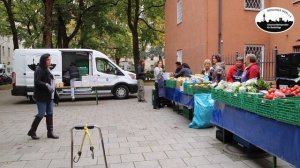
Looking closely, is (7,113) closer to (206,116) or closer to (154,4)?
(206,116)

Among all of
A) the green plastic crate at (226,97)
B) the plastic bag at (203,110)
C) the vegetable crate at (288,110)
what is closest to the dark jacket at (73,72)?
the plastic bag at (203,110)

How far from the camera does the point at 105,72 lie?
17.8 metres

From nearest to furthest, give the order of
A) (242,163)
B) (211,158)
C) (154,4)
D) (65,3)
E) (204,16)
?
1. (242,163)
2. (211,158)
3. (204,16)
4. (65,3)
5. (154,4)

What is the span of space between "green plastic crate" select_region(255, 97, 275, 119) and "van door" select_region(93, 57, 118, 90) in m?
12.6

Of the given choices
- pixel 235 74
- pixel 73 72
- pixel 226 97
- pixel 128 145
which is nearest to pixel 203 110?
pixel 235 74

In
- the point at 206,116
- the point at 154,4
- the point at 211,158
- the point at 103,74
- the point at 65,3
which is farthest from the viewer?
the point at 154,4

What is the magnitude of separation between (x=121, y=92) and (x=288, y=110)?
1363 cm

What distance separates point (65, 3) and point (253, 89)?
23.5 m

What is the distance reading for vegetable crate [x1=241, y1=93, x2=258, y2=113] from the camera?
574cm

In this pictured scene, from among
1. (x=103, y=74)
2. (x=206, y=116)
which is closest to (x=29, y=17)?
(x=103, y=74)

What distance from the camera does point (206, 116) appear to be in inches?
364

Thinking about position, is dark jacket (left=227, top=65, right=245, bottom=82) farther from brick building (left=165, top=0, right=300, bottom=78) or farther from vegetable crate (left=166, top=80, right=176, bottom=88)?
brick building (left=165, top=0, right=300, bottom=78)

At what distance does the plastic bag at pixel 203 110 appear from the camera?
9.15m

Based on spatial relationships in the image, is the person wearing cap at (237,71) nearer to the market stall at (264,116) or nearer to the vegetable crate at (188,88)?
the vegetable crate at (188,88)
